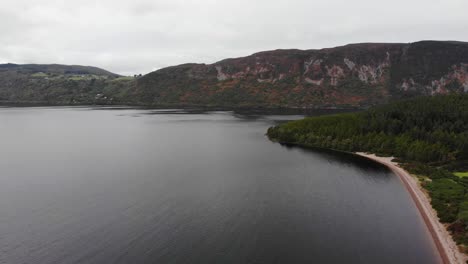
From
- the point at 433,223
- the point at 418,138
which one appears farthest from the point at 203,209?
the point at 418,138

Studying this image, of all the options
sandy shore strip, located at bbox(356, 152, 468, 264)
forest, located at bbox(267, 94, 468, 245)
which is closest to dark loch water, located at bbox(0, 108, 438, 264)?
sandy shore strip, located at bbox(356, 152, 468, 264)

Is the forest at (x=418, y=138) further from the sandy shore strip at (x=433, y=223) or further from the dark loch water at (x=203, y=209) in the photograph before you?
the dark loch water at (x=203, y=209)

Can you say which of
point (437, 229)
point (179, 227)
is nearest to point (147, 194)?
point (179, 227)

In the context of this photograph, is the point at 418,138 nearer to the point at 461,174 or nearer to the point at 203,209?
the point at 461,174

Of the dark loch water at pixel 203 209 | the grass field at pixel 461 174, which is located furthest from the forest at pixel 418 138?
the dark loch water at pixel 203 209

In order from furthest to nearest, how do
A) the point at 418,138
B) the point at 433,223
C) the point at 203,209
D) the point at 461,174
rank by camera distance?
the point at 418,138 < the point at 461,174 < the point at 203,209 < the point at 433,223

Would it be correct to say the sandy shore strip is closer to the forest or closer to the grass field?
the forest
